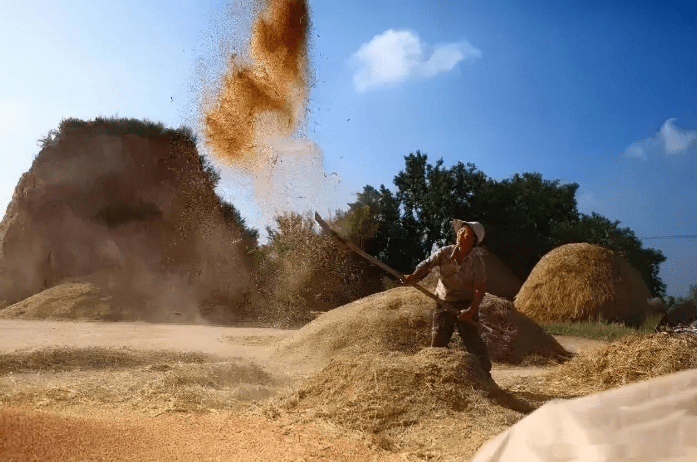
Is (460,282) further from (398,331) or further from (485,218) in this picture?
(485,218)

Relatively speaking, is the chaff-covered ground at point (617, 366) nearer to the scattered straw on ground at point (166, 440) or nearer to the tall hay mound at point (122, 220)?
the scattered straw on ground at point (166, 440)

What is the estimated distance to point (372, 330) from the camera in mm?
8438

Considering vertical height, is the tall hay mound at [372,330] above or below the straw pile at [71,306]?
below

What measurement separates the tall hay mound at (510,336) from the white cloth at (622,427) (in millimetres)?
7955

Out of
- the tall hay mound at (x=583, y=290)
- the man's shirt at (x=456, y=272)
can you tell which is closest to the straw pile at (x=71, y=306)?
the man's shirt at (x=456, y=272)

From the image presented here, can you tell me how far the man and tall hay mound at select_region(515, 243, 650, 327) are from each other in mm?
9366

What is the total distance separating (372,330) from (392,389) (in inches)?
151

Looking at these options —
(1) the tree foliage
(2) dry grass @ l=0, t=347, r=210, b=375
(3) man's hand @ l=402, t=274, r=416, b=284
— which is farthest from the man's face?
(1) the tree foliage

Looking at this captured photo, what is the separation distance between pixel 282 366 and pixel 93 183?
11437mm

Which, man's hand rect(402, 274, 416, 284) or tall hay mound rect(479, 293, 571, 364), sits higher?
man's hand rect(402, 274, 416, 284)

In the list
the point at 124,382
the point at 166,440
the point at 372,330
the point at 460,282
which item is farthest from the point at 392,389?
the point at 372,330

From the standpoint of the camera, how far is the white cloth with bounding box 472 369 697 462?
1.09 metres

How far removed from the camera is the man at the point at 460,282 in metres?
5.81

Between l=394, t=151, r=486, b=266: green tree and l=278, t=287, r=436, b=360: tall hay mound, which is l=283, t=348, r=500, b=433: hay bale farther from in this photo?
l=394, t=151, r=486, b=266: green tree
